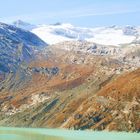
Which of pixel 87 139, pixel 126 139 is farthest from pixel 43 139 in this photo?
pixel 126 139

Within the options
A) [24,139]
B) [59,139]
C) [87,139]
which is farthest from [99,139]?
[24,139]

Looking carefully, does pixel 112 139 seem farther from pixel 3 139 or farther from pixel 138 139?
pixel 3 139

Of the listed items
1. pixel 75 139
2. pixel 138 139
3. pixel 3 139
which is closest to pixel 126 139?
pixel 138 139

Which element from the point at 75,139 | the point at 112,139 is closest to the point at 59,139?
the point at 75,139

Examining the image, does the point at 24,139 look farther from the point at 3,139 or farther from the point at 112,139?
the point at 112,139

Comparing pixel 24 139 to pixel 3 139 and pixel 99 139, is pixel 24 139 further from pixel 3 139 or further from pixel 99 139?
pixel 99 139

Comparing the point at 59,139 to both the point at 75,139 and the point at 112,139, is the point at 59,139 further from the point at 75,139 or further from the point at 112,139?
the point at 112,139
